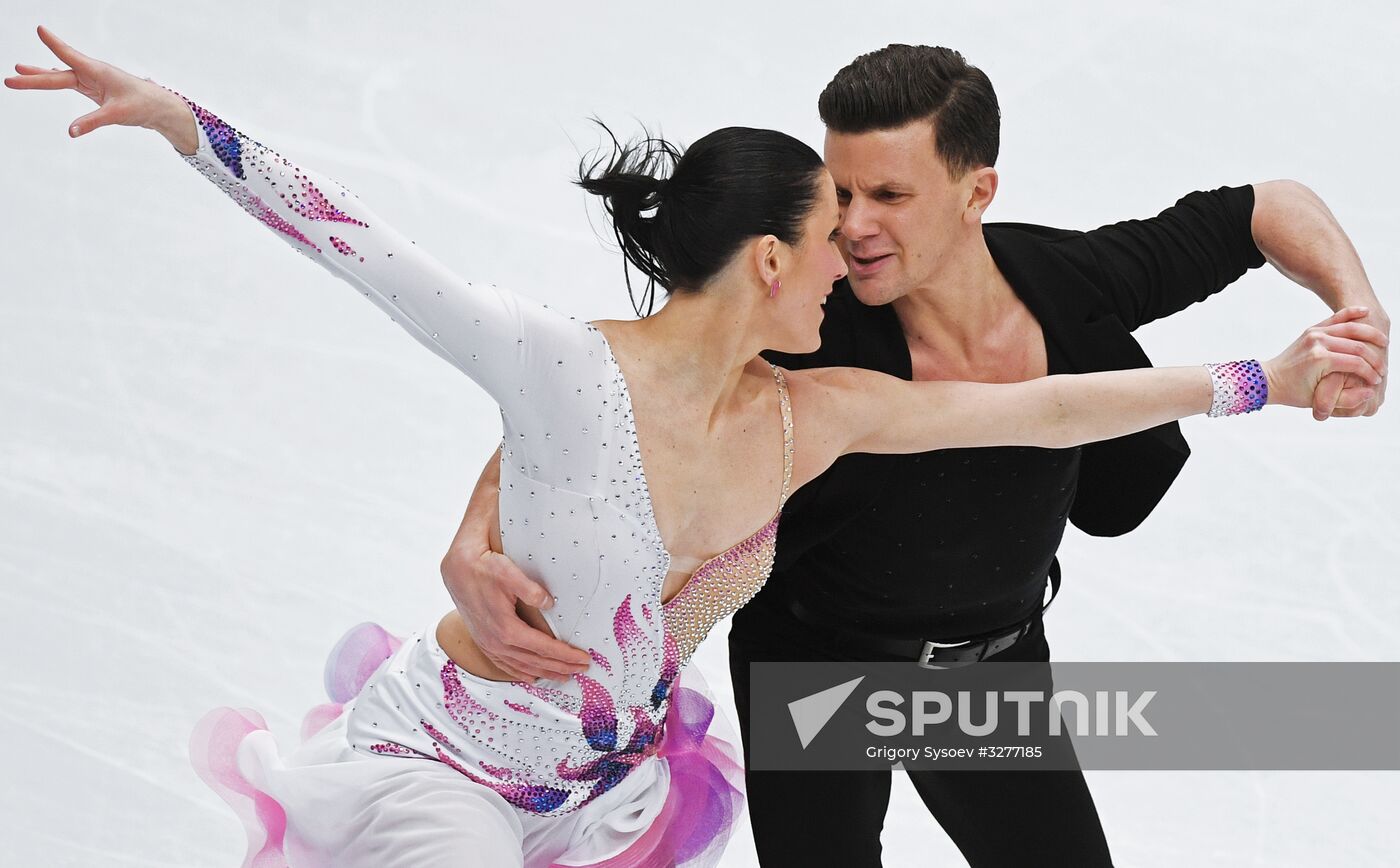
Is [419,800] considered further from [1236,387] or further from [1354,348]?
[1354,348]

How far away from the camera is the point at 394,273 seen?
2166 mm

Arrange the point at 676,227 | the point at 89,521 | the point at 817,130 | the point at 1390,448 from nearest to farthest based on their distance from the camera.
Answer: the point at 676,227 < the point at 89,521 < the point at 1390,448 < the point at 817,130

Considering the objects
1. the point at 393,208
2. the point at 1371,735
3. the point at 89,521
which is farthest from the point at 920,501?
the point at 393,208

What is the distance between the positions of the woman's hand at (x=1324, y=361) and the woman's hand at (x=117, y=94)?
1.71m

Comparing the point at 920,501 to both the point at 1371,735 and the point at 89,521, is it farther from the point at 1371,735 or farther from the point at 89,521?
the point at 89,521

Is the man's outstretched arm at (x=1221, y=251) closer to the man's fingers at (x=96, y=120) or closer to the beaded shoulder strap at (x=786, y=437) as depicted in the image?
the beaded shoulder strap at (x=786, y=437)

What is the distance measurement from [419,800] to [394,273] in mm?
780

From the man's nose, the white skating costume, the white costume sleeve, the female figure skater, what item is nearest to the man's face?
the man's nose

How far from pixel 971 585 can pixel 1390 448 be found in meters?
Result: 2.36

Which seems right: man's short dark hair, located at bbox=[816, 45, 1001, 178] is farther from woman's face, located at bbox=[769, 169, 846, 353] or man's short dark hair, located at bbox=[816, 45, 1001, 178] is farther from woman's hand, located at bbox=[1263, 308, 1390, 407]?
woman's hand, located at bbox=[1263, 308, 1390, 407]

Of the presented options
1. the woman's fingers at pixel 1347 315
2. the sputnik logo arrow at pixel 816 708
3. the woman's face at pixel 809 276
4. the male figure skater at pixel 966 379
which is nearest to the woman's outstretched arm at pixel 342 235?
the woman's face at pixel 809 276

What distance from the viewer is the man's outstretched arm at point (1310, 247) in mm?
3041

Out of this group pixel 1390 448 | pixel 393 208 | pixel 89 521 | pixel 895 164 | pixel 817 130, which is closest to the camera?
pixel 895 164

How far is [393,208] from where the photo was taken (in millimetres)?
5289
